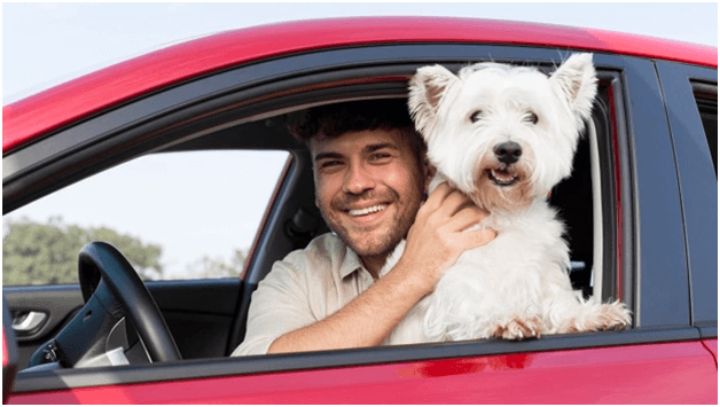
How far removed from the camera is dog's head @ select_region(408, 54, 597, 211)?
8.11ft

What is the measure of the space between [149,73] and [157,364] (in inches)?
21.9

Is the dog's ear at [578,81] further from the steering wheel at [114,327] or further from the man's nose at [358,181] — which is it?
the steering wheel at [114,327]

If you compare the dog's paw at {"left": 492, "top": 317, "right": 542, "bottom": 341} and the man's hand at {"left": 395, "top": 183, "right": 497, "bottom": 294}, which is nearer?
the dog's paw at {"left": 492, "top": 317, "right": 542, "bottom": 341}

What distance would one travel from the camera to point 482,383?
77.4 inches

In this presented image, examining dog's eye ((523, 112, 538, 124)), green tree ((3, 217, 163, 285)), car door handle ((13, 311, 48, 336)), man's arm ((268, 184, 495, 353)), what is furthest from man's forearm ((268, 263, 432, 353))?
green tree ((3, 217, 163, 285))

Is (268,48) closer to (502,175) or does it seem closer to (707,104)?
(502,175)

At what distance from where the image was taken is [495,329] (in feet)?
7.13

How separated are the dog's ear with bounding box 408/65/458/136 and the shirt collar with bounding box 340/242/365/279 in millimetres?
507

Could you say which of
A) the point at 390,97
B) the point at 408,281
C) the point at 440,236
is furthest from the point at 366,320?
the point at 390,97

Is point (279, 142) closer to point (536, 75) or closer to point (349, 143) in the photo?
point (349, 143)

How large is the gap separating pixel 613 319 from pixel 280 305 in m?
1.05

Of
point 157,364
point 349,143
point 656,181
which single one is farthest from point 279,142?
point 157,364

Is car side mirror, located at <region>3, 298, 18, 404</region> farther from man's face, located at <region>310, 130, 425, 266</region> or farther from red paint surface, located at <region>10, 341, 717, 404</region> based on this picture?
man's face, located at <region>310, 130, 425, 266</region>

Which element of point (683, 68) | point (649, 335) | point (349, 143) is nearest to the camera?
point (649, 335)
